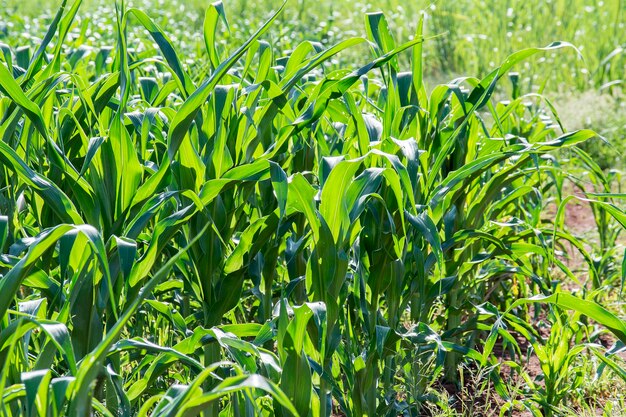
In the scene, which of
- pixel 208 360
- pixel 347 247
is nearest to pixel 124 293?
pixel 208 360

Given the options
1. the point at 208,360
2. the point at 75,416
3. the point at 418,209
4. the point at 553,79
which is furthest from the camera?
the point at 553,79

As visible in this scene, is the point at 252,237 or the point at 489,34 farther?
the point at 489,34

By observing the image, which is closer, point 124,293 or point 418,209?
point 124,293

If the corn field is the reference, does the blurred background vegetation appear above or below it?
below

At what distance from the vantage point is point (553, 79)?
573cm

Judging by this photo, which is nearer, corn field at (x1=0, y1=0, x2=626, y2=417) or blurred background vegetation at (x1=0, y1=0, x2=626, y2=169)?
corn field at (x1=0, y1=0, x2=626, y2=417)

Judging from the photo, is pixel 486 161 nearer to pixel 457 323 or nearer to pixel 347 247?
pixel 347 247

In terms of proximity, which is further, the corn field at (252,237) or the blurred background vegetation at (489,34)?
the blurred background vegetation at (489,34)

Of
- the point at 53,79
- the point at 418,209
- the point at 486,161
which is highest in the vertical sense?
the point at 53,79

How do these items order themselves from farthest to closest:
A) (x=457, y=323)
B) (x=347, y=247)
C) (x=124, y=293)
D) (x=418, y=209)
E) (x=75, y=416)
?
(x=457, y=323) → (x=418, y=209) → (x=347, y=247) → (x=124, y=293) → (x=75, y=416)

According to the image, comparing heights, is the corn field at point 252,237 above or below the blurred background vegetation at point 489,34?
above

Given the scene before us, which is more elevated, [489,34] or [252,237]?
[252,237]

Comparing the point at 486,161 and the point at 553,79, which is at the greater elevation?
the point at 486,161

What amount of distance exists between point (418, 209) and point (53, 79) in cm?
87
